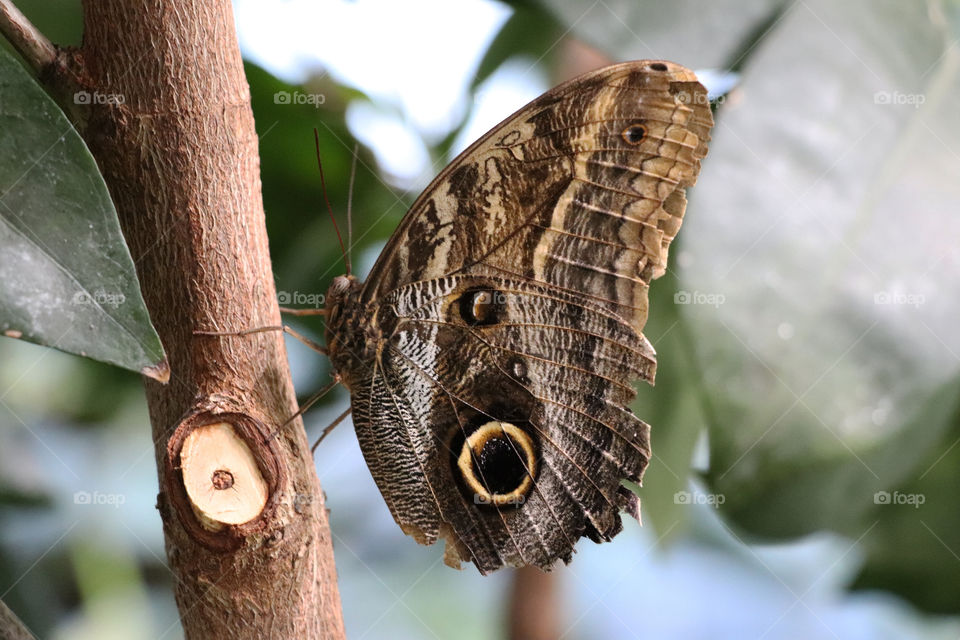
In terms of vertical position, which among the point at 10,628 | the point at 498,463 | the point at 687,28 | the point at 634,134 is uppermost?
the point at 687,28

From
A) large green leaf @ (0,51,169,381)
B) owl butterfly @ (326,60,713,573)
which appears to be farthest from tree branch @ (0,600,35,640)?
owl butterfly @ (326,60,713,573)

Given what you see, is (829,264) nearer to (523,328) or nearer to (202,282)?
(523,328)

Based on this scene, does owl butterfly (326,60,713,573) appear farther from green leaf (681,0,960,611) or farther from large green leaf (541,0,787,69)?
large green leaf (541,0,787,69)

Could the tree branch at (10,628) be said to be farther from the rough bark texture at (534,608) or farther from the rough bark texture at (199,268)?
the rough bark texture at (534,608)

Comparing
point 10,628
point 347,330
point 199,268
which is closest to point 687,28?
point 347,330

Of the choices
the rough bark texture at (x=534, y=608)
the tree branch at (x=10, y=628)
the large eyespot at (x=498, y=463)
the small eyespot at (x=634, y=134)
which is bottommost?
the rough bark texture at (x=534, y=608)

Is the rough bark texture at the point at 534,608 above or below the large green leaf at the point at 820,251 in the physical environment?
below

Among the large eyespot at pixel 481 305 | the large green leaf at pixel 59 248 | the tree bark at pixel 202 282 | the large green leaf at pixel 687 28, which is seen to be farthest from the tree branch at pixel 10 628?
the large green leaf at pixel 687 28
